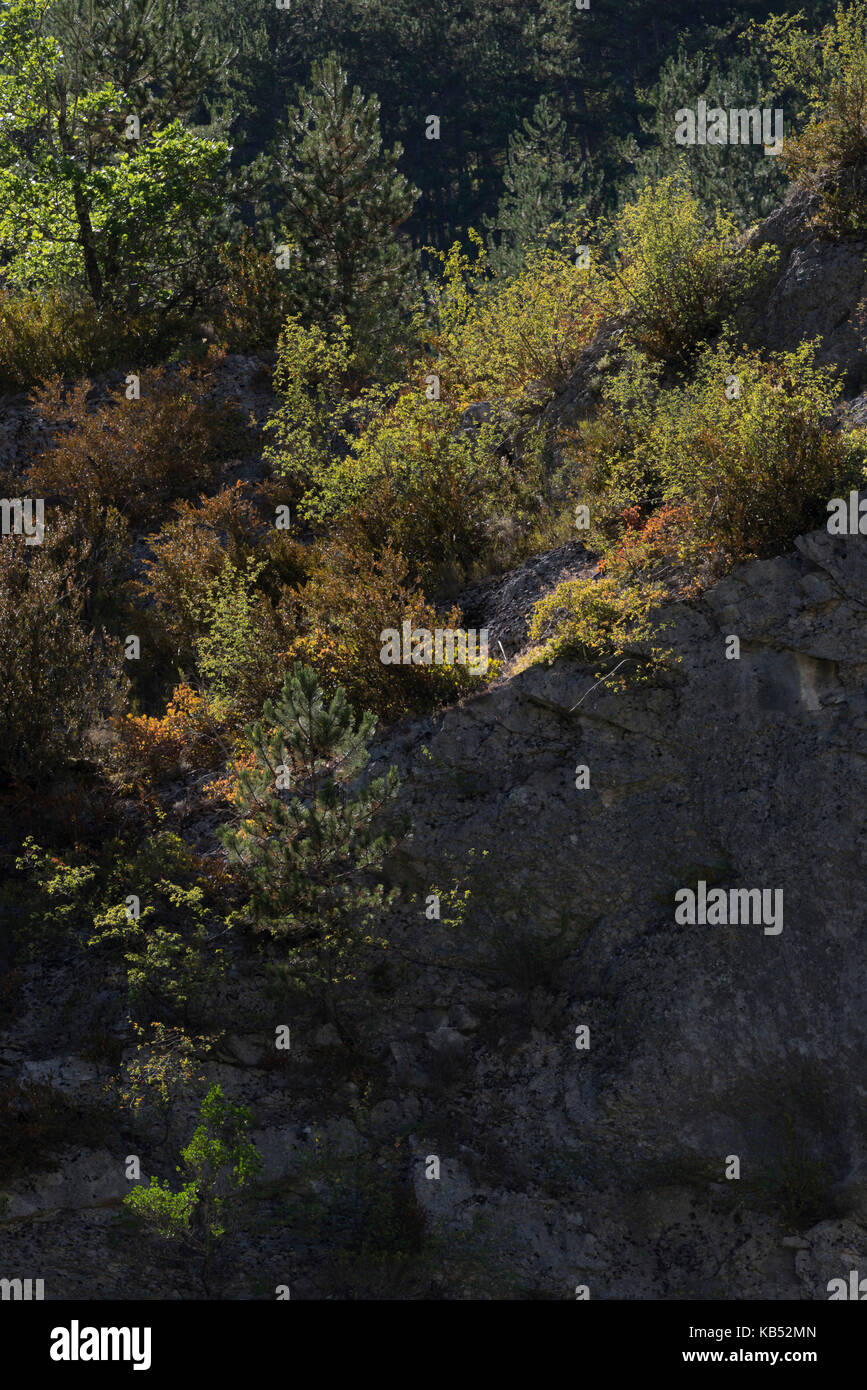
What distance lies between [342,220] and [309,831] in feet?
38.6

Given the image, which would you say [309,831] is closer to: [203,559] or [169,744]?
[169,744]

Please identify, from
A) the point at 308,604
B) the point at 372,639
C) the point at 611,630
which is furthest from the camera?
the point at 308,604

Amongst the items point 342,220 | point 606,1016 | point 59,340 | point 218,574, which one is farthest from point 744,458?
point 59,340

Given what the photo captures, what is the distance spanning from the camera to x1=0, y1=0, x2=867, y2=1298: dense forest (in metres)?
7.70

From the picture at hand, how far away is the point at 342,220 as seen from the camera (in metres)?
16.5

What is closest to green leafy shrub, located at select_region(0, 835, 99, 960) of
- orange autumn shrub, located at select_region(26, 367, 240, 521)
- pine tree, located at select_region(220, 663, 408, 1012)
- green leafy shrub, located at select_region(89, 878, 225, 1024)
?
green leafy shrub, located at select_region(89, 878, 225, 1024)

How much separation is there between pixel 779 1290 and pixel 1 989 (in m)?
5.68

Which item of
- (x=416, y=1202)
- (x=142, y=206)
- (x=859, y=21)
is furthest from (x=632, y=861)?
(x=142, y=206)

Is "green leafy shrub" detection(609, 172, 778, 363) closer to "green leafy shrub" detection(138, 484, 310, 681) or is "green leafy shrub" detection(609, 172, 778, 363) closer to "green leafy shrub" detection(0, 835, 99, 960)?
"green leafy shrub" detection(138, 484, 310, 681)

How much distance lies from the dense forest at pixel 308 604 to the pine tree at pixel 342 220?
61 mm

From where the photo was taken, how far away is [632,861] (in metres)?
8.45

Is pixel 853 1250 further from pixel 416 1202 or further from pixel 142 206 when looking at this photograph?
pixel 142 206

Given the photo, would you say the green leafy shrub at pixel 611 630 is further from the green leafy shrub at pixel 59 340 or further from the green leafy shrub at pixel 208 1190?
the green leafy shrub at pixel 59 340

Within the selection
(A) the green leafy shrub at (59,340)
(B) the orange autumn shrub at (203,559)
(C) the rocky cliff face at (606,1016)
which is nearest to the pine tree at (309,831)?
(C) the rocky cliff face at (606,1016)
